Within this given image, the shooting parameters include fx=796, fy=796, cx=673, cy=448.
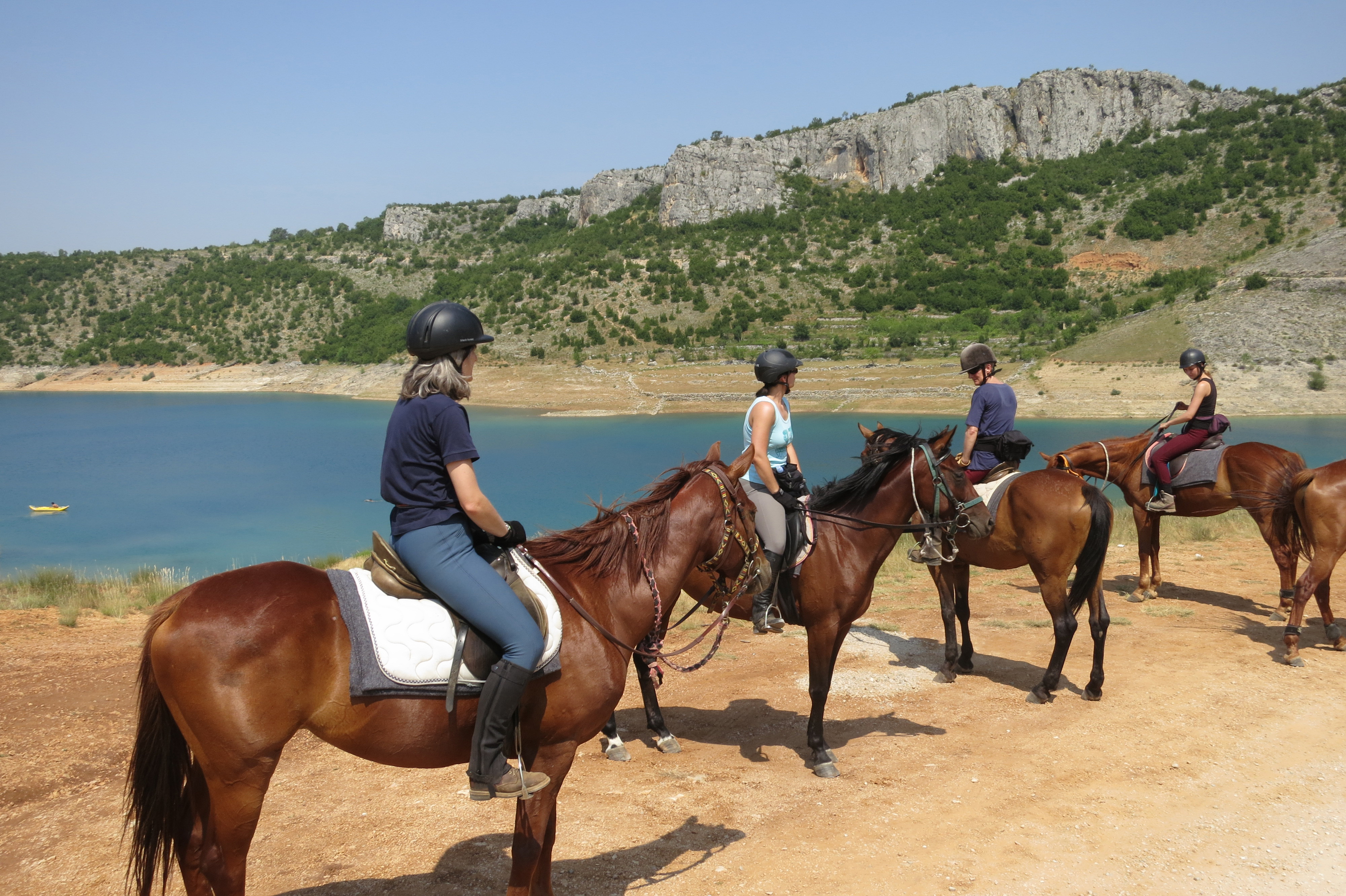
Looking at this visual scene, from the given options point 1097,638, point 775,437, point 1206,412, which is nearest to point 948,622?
point 1097,638

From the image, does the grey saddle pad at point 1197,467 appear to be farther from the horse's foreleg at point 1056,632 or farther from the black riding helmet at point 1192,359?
the horse's foreleg at point 1056,632

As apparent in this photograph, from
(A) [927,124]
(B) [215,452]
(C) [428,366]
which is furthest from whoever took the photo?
(A) [927,124]

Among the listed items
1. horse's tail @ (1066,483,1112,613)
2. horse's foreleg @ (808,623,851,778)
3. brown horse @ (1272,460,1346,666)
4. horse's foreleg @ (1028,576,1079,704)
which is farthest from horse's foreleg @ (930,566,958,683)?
brown horse @ (1272,460,1346,666)

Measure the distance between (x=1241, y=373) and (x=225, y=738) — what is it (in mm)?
47632

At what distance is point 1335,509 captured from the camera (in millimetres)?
7938

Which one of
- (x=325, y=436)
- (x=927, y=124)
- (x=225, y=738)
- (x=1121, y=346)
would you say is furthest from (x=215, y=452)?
(x=927, y=124)

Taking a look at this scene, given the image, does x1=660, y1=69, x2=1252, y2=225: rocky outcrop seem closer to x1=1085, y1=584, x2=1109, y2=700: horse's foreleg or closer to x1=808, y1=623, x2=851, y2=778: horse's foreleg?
x1=1085, y1=584, x2=1109, y2=700: horse's foreleg

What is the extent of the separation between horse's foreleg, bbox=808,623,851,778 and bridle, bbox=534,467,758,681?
5.73ft

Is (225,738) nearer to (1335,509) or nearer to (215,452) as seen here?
(1335,509)

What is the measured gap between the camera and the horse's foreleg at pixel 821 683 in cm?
571

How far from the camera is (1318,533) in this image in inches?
316

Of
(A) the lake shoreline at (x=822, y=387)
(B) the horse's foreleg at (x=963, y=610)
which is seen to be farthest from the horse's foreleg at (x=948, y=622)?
(A) the lake shoreline at (x=822, y=387)

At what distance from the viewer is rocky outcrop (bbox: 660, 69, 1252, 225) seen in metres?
87.5

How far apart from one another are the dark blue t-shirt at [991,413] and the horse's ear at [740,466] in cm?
402
